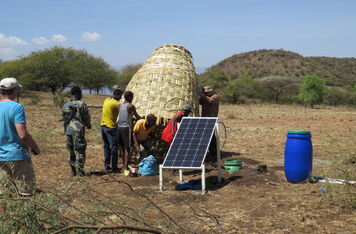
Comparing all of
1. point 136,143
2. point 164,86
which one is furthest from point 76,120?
point 164,86

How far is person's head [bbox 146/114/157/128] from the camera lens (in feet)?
27.8

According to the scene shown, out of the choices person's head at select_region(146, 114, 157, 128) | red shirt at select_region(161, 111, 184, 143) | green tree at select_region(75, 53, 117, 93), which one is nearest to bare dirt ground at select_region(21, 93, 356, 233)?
red shirt at select_region(161, 111, 184, 143)

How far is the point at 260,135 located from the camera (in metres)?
14.7

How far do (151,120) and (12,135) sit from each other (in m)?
3.72

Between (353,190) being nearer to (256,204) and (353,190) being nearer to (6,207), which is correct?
(256,204)

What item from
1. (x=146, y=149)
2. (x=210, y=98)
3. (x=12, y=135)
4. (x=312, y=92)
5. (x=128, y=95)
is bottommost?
(x=146, y=149)

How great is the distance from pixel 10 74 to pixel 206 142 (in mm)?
35780

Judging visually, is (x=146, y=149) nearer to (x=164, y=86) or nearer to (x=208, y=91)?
(x=164, y=86)

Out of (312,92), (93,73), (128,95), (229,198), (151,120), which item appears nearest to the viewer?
(229,198)

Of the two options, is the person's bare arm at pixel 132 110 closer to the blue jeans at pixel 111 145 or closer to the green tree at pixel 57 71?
the blue jeans at pixel 111 145

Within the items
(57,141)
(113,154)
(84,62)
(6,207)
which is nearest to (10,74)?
(84,62)

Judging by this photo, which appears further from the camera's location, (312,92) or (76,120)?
(312,92)

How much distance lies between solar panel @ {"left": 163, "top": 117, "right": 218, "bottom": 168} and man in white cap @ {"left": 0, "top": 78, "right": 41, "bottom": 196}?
276 cm

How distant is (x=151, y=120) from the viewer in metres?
8.52
